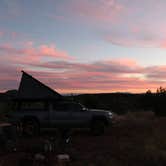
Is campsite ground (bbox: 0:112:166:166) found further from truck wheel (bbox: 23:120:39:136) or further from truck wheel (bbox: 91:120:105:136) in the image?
truck wheel (bbox: 23:120:39:136)

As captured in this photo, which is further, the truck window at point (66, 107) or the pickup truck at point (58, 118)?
the truck window at point (66, 107)

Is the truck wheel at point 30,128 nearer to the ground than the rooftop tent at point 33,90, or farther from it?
nearer to the ground

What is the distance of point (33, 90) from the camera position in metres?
17.7

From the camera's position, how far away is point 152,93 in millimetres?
34531

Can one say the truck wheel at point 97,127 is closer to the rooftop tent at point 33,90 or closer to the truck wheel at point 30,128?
the rooftop tent at point 33,90

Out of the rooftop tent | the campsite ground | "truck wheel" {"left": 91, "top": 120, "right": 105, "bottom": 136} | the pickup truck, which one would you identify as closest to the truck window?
the pickup truck

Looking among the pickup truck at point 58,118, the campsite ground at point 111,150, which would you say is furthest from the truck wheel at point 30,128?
the campsite ground at point 111,150

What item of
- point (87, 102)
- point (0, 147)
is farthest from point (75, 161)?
point (87, 102)

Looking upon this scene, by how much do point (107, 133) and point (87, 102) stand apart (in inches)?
655

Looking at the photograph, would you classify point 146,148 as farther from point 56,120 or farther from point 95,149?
point 56,120

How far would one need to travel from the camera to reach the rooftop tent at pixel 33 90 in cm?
1734

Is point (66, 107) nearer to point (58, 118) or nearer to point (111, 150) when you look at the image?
point (58, 118)

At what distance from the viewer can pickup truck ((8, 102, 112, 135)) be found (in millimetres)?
16734

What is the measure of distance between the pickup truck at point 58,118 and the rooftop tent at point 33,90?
528mm
